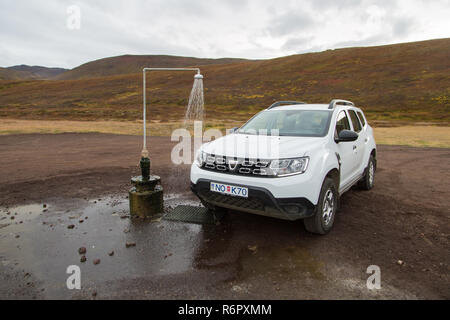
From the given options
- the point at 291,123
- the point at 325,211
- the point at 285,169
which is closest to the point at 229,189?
the point at 285,169

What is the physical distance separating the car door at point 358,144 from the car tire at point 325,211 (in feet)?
4.45

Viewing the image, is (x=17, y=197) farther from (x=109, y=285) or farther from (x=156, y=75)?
(x=156, y=75)

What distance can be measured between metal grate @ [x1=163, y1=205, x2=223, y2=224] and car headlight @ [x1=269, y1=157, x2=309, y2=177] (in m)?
1.55

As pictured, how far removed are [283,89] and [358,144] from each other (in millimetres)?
50518

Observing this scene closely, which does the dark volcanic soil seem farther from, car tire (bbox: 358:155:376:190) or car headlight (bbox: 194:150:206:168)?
car headlight (bbox: 194:150:206:168)

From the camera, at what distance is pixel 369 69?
57.0 m

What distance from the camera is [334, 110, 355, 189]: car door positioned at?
4.67m

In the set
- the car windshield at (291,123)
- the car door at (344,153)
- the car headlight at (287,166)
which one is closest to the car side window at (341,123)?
the car door at (344,153)

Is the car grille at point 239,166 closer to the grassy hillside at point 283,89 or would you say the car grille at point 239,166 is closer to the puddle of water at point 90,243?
the puddle of water at point 90,243

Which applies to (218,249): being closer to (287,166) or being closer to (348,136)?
(287,166)

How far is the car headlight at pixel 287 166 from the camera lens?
12.2 feet

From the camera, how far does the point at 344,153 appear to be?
15.7 ft
